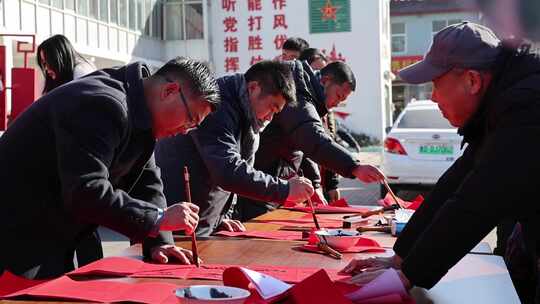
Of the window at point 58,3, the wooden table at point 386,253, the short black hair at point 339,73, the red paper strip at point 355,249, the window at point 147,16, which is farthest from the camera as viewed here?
the window at point 147,16

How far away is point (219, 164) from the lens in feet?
9.59

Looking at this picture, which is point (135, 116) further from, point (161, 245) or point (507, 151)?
point (507, 151)

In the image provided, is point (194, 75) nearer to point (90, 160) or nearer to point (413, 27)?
point (90, 160)

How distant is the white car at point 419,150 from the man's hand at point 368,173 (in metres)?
5.60

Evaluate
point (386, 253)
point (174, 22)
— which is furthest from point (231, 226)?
point (174, 22)

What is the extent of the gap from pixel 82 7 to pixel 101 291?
18.2 m

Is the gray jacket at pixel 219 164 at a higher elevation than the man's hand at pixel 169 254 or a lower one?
higher

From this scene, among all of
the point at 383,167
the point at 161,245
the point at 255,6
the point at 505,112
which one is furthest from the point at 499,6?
the point at 255,6

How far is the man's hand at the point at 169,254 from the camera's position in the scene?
7.59 feet

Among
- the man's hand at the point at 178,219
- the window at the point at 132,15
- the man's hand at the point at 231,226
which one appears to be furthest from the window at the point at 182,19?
the man's hand at the point at 178,219

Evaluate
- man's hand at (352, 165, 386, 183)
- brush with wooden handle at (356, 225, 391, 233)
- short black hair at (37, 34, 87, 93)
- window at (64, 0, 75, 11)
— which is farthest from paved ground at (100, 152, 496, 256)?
window at (64, 0, 75, 11)

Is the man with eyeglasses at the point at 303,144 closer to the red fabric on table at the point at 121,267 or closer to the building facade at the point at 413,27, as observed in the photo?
the red fabric on table at the point at 121,267

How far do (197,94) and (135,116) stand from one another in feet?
0.66

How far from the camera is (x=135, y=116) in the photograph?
2230mm
